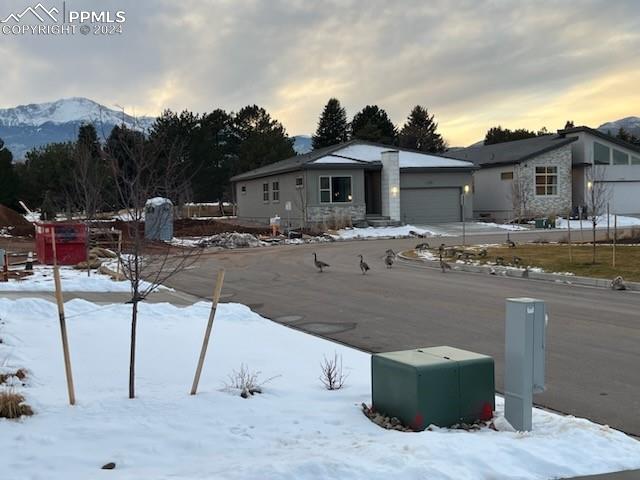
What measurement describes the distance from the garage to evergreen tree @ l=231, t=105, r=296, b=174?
28485 millimetres

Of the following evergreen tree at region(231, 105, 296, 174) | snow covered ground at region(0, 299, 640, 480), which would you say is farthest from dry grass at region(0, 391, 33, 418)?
evergreen tree at region(231, 105, 296, 174)

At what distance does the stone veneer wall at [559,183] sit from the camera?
47500mm

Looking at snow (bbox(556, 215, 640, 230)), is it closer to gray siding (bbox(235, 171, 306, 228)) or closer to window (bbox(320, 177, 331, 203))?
window (bbox(320, 177, 331, 203))

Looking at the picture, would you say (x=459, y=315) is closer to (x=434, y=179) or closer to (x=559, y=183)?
(x=434, y=179)

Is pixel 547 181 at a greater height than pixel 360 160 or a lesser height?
lesser

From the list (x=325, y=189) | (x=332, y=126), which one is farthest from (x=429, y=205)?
(x=332, y=126)

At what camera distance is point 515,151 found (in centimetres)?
5081

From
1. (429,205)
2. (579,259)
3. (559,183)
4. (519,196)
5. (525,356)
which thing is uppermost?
(559,183)

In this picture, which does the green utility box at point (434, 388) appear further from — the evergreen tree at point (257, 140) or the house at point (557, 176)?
the evergreen tree at point (257, 140)

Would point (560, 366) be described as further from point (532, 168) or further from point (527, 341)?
point (532, 168)

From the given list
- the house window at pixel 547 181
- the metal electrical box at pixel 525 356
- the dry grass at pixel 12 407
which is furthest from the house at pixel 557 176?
the dry grass at pixel 12 407

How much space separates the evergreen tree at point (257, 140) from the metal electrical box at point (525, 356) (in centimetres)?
6537

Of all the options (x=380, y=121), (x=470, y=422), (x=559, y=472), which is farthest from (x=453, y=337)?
(x=380, y=121)

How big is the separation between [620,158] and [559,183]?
6039mm
